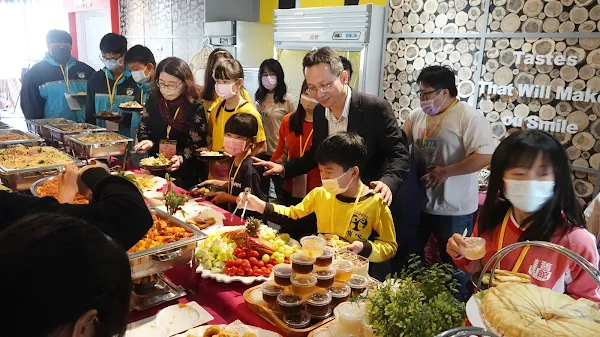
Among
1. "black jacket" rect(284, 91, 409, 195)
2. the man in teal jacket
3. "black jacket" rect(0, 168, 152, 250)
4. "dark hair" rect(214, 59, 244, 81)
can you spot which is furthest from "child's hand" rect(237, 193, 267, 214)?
the man in teal jacket

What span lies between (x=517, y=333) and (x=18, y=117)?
39.9ft

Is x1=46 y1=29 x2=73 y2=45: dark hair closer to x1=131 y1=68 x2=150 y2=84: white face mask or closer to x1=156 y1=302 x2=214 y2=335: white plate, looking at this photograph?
x1=131 y1=68 x2=150 y2=84: white face mask

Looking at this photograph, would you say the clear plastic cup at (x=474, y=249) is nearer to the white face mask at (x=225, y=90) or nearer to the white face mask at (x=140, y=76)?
the white face mask at (x=225, y=90)

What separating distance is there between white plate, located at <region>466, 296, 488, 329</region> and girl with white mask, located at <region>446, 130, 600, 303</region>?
0.57 m

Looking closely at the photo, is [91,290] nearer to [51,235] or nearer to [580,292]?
[51,235]

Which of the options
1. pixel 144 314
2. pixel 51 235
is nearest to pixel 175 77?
pixel 144 314

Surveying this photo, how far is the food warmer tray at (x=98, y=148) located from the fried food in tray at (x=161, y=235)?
64.9 inches

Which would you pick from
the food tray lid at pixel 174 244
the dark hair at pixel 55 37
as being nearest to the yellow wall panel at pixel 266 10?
the dark hair at pixel 55 37

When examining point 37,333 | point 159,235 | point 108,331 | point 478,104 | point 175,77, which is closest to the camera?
point 37,333

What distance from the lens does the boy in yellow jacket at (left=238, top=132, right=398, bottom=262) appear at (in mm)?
2178

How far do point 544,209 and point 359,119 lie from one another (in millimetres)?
1174

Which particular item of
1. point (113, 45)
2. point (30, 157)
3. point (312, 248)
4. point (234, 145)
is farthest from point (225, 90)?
point (312, 248)

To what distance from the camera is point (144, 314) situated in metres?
1.64

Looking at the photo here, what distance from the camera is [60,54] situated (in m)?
4.65
